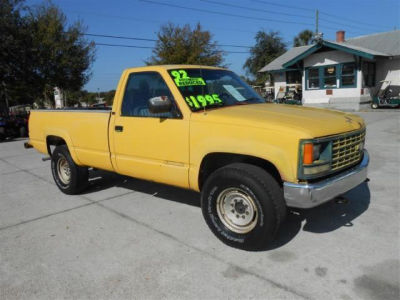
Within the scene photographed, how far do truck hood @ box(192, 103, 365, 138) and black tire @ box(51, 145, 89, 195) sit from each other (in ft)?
8.86

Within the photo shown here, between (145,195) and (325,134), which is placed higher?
(325,134)

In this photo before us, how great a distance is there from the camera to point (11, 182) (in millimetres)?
7004

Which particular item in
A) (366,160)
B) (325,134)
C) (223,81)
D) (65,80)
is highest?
(65,80)

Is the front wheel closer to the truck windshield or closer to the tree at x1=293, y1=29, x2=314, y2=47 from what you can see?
the truck windshield

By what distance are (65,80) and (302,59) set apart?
51.8ft

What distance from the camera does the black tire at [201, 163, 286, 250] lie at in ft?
10.7

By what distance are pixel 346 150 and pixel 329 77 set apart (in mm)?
19729

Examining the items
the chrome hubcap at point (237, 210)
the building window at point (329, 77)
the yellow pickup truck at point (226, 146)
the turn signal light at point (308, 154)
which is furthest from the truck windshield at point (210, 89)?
the building window at point (329, 77)

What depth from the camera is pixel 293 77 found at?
26.7 metres

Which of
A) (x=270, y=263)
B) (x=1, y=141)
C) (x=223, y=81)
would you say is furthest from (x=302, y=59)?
(x=270, y=263)

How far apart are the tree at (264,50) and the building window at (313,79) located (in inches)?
721

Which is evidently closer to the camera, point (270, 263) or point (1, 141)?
point (270, 263)

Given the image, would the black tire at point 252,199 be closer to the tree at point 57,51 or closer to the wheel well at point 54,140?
the wheel well at point 54,140

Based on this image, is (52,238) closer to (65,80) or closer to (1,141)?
(1,141)
